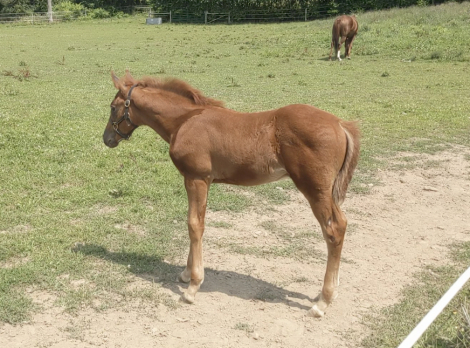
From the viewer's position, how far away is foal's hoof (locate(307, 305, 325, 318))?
4.29m

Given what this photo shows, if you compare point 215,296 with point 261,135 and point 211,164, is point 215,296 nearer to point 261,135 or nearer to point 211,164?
point 211,164

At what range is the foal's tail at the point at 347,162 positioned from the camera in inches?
168

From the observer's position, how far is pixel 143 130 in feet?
32.2

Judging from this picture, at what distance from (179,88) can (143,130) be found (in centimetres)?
505

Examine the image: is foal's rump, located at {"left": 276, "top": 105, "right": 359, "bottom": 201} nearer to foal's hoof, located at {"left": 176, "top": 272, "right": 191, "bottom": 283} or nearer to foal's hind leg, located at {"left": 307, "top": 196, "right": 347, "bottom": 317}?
foal's hind leg, located at {"left": 307, "top": 196, "right": 347, "bottom": 317}

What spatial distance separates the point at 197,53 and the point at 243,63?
3.49m

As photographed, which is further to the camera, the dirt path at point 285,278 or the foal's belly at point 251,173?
the foal's belly at point 251,173

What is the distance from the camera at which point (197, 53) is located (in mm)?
22844

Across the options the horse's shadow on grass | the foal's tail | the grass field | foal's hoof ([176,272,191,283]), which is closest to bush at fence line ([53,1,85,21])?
the grass field

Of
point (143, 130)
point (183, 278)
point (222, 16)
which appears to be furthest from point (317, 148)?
point (222, 16)

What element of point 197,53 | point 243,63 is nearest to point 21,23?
point 197,53

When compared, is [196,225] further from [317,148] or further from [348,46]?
[348,46]

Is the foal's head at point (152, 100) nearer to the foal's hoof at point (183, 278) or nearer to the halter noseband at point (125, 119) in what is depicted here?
the halter noseband at point (125, 119)

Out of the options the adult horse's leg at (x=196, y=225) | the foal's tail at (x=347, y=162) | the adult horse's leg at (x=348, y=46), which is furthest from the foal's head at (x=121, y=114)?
the adult horse's leg at (x=348, y=46)
